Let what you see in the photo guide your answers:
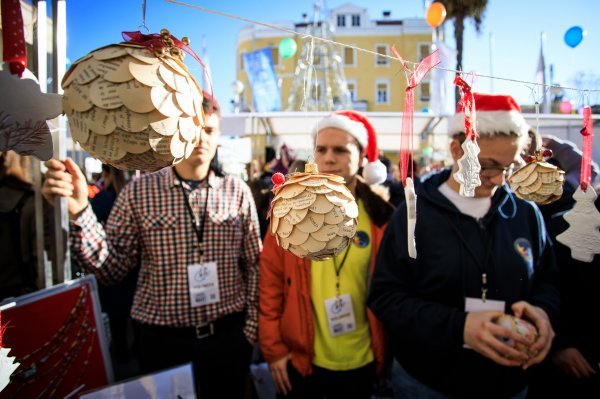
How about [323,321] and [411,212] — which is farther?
[323,321]

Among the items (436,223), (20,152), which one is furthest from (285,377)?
(20,152)

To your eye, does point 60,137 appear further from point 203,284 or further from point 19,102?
point 203,284

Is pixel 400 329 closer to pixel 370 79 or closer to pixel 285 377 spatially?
pixel 285 377

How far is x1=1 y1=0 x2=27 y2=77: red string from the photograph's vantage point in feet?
2.41

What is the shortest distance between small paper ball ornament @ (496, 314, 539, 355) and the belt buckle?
130 centimetres

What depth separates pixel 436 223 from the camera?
1532 mm

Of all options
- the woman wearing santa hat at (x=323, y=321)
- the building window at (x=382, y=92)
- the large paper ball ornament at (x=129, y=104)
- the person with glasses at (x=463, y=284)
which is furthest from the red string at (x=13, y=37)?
the building window at (x=382, y=92)

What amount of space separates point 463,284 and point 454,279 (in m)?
0.04

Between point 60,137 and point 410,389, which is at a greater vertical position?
point 60,137

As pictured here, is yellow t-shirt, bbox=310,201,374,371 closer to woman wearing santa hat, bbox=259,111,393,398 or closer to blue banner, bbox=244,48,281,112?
woman wearing santa hat, bbox=259,111,393,398

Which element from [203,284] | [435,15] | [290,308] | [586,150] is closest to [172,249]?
[203,284]

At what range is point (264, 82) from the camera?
9523 mm

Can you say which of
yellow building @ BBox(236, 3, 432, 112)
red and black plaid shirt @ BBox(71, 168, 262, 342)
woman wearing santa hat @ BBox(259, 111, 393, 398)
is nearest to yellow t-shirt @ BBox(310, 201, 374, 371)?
woman wearing santa hat @ BBox(259, 111, 393, 398)

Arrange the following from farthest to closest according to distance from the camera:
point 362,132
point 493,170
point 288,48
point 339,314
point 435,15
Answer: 1. point 288,48
2. point 435,15
3. point 362,132
4. point 339,314
5. point 493,170
